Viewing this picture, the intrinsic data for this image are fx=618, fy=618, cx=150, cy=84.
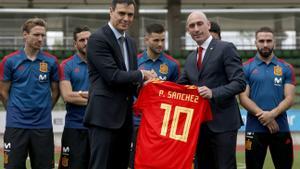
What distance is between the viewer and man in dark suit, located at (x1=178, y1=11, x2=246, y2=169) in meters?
4.72

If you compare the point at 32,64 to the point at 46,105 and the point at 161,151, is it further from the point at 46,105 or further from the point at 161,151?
the point at 161,151

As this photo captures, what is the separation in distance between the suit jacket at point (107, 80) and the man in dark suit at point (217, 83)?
63 centimetres

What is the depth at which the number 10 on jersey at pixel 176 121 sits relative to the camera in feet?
15.4

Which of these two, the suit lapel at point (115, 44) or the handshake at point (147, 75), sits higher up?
the suit lapel at point (115, 44)

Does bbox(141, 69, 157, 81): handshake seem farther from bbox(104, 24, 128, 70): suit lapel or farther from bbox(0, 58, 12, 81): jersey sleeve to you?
bbox(0, 58, 12, 81): jersey sleeve

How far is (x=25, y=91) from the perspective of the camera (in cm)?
565

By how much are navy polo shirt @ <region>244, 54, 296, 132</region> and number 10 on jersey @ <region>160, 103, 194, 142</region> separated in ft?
5.10

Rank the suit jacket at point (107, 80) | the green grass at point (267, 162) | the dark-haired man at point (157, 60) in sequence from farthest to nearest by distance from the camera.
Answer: the green grass at point (267, 162) < the dark-haired man at point (157, 60) < the suit jacket at point (107, 80)

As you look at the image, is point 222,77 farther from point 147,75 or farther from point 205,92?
point 147,75

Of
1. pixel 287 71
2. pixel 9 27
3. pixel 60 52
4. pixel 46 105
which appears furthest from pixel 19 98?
pixel 9 27

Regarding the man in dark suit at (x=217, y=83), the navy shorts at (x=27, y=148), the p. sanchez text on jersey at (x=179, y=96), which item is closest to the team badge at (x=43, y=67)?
the navy shorts at (x=27, y=148)

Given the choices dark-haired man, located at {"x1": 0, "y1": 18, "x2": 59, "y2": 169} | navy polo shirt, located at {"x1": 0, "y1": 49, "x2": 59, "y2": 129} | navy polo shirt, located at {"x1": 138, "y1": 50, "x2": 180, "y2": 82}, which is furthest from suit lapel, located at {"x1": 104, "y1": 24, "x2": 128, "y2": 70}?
navy polo shirt, located at {"x1": 138, "y1": 50, "x2": 180, "y2": 82}

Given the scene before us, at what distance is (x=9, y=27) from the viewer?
25.5m

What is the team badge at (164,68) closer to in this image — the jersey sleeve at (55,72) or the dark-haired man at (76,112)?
the dark-haired man at (76,112)
